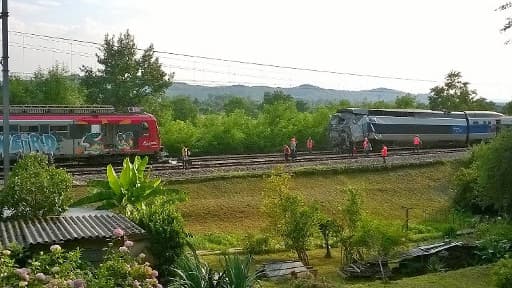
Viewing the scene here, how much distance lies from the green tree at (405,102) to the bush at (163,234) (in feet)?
162

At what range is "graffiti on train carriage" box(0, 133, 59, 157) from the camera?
27.3m

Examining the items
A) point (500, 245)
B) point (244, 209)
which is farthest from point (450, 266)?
point (244, 209)

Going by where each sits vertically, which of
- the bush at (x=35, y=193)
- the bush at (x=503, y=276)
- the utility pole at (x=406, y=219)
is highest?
the bush at (x=35, y=193)

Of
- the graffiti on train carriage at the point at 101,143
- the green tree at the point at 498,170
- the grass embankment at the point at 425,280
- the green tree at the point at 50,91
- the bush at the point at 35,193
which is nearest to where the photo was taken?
the bush at the point at 35,193

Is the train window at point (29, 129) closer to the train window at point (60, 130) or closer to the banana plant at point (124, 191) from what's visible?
the train window at point (60, 130)

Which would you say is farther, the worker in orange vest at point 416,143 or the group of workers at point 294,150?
the worker in orange vest at point 416,143

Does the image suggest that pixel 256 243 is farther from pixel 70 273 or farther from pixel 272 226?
pixel 70 273

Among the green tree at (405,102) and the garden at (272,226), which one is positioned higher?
the green tree at (405,102)

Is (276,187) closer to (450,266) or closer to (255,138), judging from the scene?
(450,266)

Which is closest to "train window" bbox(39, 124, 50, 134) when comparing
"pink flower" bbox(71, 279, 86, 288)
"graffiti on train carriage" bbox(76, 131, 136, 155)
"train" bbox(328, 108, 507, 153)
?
"graffiti on train carriage" bbox(76, 131, 136, 155)

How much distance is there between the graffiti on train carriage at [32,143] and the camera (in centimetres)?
2730

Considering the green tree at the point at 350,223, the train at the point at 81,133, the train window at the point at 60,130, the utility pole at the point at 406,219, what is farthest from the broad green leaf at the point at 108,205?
the train window at the point at 60,130

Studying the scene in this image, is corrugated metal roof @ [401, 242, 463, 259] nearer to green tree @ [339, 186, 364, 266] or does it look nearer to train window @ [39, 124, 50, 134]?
green tree @ [339, 186, 364, 266]

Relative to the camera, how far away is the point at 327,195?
27281 millimetres
